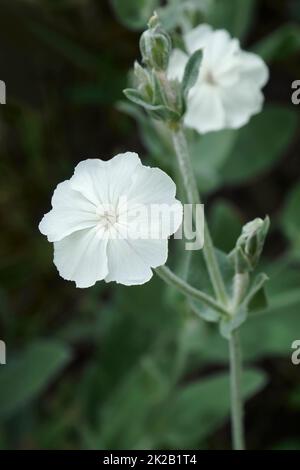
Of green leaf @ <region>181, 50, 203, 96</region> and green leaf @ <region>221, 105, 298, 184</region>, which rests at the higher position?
green leaf @ <region>221, 105, 298, 184</region>

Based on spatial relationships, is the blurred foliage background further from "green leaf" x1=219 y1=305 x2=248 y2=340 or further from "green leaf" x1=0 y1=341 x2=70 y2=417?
"green leaf" x1=219 y1=305 x2=248 y2=340

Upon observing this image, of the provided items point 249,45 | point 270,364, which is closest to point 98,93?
point 249,45

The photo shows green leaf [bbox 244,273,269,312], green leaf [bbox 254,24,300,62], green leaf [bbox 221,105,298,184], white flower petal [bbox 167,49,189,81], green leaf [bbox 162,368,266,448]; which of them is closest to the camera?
green leaf [bbox 244,273,269,312]

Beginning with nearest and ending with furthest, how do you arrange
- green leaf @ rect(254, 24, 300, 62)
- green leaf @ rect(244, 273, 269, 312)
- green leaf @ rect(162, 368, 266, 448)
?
green leaf @ rect(244, 273, 269, 312), green leaf @ rect(162, 368, 266, 448), green leaf @ rect(254, 24, 300, 62)

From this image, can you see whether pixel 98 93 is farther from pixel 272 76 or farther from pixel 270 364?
pixel 270 364

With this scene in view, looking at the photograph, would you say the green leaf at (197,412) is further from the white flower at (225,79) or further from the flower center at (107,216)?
the flower center at (107,216)

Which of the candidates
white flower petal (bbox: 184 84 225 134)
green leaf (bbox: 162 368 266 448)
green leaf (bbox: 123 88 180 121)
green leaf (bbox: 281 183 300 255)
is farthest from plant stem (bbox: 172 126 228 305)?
green leaf (bbox: 281 183 300 255)

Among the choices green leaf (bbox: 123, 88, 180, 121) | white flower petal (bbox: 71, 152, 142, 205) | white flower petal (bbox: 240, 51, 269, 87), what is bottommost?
white flower petal (bbox: 71, 152, 142, 205)
